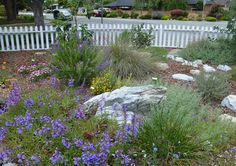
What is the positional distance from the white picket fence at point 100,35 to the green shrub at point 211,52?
803 millimetres

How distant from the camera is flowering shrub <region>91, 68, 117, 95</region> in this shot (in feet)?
15.0

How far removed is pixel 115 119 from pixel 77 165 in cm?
96

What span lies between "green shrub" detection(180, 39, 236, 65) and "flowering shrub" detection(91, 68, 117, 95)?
363 centimetres

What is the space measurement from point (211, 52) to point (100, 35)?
4.11 meters

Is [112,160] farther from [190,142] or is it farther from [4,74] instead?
[4,74]

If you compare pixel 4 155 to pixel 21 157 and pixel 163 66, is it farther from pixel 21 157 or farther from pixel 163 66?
pixel 163 66

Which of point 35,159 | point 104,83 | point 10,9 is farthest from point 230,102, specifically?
point 10,9

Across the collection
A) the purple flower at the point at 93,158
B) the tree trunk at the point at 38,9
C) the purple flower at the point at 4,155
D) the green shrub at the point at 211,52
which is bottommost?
the purple flower at the point at 4,155

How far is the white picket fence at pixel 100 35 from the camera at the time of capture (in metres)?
8.90

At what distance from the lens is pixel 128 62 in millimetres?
5684

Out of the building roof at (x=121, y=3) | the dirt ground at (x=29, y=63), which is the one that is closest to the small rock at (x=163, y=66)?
the dirt ground at (x=29, y=63)

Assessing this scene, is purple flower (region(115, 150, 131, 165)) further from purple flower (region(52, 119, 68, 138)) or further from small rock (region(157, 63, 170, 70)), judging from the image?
small rock (region(157, 63, 170, 70))

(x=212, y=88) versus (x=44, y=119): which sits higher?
(x=44, y=119)

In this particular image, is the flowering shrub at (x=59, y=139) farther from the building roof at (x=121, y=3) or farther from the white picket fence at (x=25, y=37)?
the building roof at (x=121, y=3)
